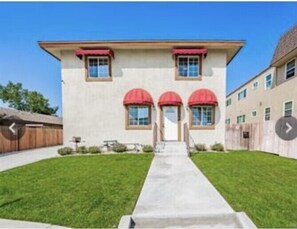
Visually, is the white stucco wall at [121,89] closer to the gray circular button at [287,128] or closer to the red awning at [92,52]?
the red awning at [92,52]

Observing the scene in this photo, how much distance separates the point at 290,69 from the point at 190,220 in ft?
51.2

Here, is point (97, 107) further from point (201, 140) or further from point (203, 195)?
point (203, 195)

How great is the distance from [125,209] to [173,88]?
1095 cm

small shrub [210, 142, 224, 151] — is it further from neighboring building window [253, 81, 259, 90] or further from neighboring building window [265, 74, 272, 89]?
neighboring building window [253, 81, 259, 90]

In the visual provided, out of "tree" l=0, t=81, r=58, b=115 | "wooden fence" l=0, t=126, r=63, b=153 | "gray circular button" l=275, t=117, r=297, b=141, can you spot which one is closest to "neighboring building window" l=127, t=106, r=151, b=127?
"gray circular button" l=275, t=117, r=297, b=141

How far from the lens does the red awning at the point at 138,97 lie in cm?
1382

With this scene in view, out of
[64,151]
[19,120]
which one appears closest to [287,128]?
[64,151]

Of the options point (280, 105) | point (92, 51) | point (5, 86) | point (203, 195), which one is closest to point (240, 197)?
point (203, 195)

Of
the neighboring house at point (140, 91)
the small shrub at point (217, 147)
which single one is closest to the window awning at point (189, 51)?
the neighboring house at point (140, 91)

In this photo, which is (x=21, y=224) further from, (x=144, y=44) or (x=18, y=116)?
(x=18, y=116)

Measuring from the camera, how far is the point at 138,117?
1460 centimetres

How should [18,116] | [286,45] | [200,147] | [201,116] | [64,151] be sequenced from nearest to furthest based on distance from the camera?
[64,151] → [200,147] → [201,116] → [286,45] → [18,116]

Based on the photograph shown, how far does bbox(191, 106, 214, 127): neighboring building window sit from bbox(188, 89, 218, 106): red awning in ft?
2.26

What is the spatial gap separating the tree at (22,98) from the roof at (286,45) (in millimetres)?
55007
